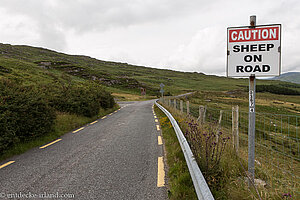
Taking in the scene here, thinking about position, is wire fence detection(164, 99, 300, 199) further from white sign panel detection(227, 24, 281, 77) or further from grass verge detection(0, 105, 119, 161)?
grass verge detection(0, 105, 119, 161)

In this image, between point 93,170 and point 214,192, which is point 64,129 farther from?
point 214,192

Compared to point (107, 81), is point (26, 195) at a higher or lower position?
lower

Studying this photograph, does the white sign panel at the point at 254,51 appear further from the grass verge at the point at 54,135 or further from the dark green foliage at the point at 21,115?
the grass verge at the point at 54,135

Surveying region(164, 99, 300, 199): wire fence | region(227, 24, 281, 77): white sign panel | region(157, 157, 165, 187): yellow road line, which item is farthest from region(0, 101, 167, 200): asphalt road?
region(227, 24, 281, 77): white sign panel

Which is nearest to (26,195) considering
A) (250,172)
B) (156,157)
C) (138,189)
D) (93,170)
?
(93,170)

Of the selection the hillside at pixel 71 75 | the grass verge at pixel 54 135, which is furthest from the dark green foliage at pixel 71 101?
the hillside at pixel 71 75

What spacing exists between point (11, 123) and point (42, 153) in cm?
138

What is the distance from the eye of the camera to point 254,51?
3064 millimetres

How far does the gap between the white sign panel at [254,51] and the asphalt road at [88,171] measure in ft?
8.50

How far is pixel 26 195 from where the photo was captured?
135 inches

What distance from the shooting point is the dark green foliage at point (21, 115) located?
224 inches

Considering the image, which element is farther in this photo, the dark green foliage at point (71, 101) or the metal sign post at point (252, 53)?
the dark green foliage at point (71, 101)

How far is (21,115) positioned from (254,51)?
7196mm

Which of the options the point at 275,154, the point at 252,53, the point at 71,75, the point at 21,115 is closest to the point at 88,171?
the point at 21,115
